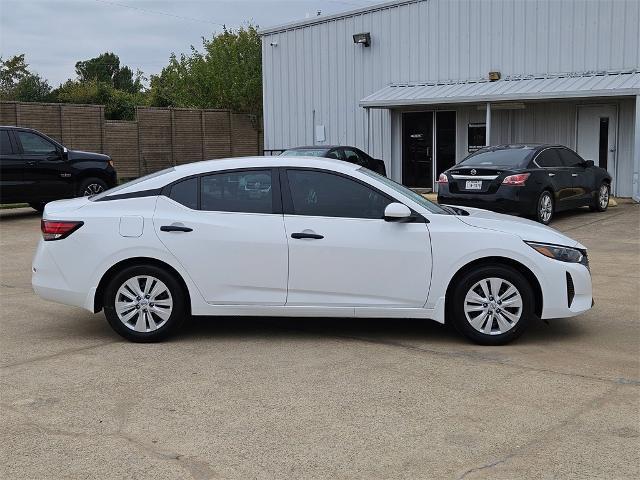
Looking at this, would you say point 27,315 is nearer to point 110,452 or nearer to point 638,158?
point 110,452

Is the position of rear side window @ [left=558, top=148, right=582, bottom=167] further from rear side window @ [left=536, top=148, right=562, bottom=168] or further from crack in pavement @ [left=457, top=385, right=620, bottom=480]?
crack in pavement @ [left=457, top=385, right=620, bottom=480]

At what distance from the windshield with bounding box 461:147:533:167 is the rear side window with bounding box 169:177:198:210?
8.17m

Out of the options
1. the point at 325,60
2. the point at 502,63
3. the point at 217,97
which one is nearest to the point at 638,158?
the point at 502,63

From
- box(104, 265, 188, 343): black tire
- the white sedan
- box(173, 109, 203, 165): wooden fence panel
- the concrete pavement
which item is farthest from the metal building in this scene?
box(104, 265, 188, 343): black tire

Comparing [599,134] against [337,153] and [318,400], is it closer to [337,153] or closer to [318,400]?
[337,153]

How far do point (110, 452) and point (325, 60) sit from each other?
2151 cm

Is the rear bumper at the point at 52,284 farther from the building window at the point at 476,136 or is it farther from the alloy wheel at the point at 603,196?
the building window at the point at 476,136

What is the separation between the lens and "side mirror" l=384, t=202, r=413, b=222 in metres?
5.88

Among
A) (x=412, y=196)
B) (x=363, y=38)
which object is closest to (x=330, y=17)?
(x=363, y=38)

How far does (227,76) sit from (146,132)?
29.1 feet

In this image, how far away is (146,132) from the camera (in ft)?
92.4

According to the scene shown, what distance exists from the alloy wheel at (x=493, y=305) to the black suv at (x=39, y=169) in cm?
1165

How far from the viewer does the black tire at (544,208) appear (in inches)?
527

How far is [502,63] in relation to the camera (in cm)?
2073
